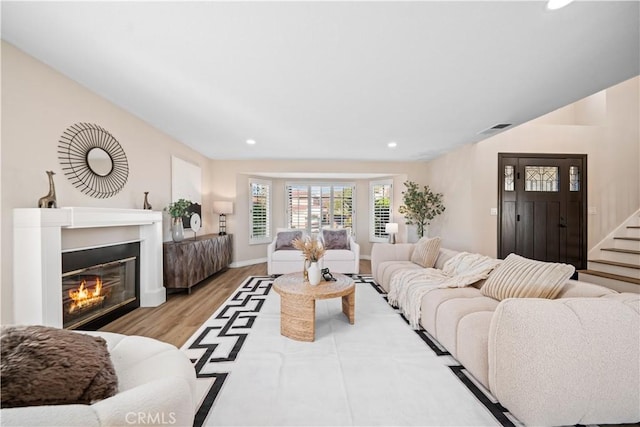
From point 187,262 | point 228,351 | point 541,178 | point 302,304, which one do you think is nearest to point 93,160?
point 187,262

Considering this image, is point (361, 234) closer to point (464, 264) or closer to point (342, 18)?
point (464, 264)

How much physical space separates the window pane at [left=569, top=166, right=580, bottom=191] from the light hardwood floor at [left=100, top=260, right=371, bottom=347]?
618 centimetres

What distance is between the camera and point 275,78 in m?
2.39

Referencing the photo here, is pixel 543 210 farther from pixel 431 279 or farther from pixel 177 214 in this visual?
pixel 177 214

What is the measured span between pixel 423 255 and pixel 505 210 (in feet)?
6.68

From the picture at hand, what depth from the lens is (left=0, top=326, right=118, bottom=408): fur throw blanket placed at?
0.75 metres

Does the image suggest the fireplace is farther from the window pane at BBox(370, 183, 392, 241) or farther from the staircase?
the staircase

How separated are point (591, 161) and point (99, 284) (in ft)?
25.2

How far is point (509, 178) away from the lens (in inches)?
185

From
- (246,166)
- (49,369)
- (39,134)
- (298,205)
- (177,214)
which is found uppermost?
(246,166)

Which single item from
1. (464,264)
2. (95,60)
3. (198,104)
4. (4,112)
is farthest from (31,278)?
(464,264)

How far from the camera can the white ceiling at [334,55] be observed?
1.63 m

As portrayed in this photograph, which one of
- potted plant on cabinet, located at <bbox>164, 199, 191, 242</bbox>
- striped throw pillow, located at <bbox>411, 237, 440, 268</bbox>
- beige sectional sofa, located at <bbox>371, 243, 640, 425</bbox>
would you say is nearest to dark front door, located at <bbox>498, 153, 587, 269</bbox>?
striped throw pillow, located at <bbox>411, 237, 440, 268</bbox>

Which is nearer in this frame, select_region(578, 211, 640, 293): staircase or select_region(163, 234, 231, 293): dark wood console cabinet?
select_region(578, 211, 640, 293): staircase
